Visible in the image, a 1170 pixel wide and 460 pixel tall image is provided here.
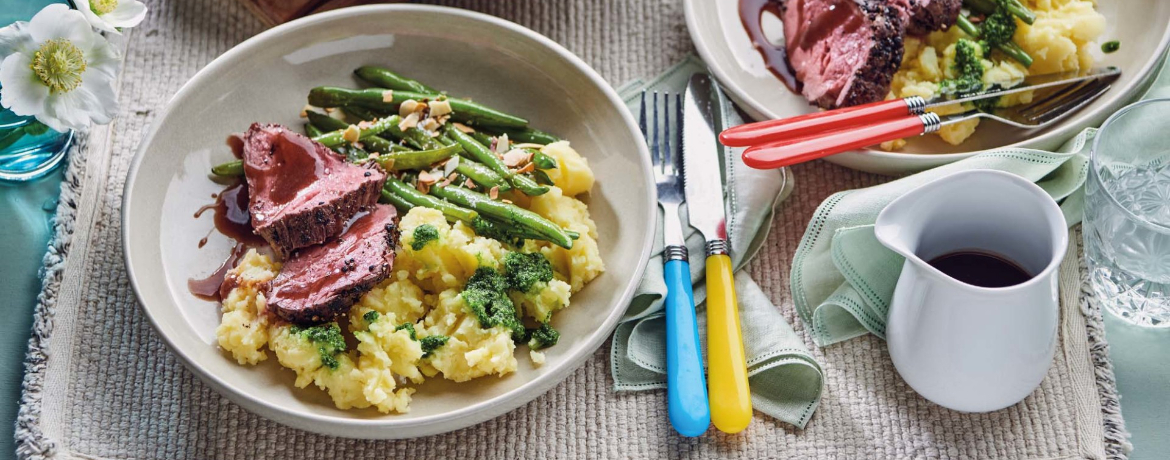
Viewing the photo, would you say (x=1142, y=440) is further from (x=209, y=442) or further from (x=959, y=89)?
(x=209, y=442)

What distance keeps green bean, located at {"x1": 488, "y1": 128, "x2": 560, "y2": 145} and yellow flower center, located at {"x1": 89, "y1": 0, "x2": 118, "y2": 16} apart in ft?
4.41

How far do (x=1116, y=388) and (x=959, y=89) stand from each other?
1.19m

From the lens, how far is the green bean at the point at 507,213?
10.3ft

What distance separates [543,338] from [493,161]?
27.3 inches

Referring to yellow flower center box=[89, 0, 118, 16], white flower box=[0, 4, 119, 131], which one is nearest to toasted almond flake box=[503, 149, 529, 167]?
white flower box=[0, 4, 119, 131]

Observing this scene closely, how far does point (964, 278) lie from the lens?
9.79ft

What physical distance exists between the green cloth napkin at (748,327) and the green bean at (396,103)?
2.36ft

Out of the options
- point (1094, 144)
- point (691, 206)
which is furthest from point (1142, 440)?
point (691, 206)

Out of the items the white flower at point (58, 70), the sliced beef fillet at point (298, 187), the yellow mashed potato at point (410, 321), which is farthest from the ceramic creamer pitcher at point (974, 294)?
the white flower at point (58, 70)

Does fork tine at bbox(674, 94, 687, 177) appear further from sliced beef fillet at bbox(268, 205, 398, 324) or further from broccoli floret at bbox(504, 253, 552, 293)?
sliced beef fillet at bbox(268, 205, 398, 324)

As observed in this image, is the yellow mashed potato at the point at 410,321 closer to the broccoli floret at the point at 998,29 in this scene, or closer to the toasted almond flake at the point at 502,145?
the toasted almond flake at the point at 502,145

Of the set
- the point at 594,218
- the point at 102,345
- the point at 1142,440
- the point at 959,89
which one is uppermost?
the point at 959,89

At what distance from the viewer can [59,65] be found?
299 cm

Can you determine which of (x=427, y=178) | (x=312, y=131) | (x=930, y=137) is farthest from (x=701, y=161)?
(x=312, y=131)
